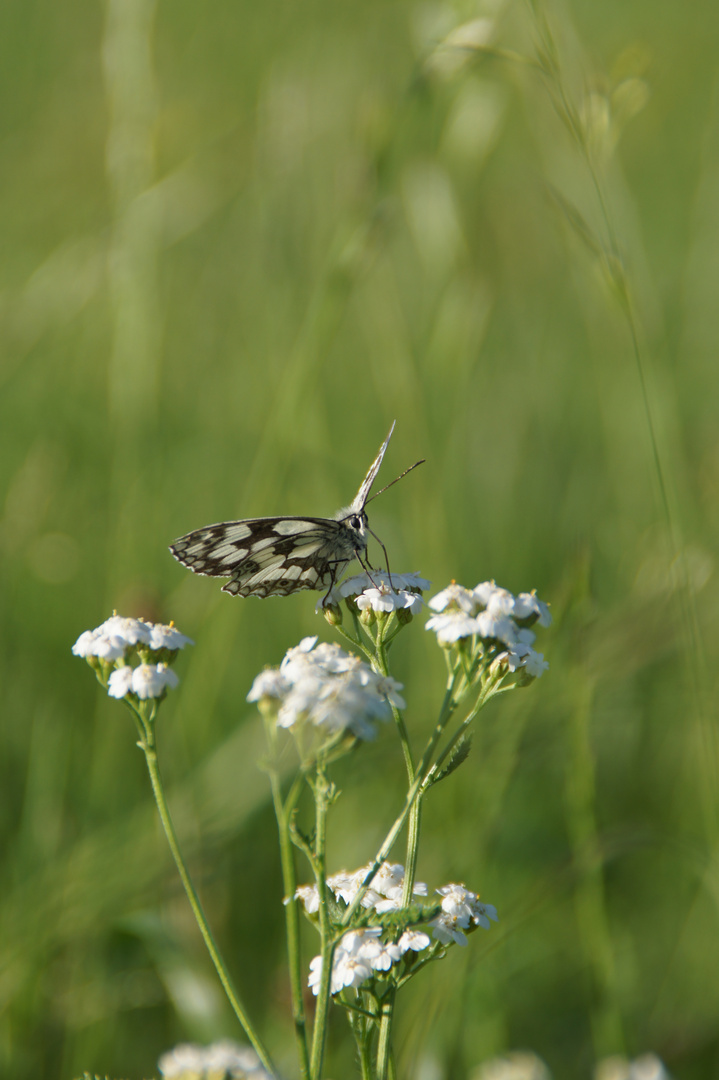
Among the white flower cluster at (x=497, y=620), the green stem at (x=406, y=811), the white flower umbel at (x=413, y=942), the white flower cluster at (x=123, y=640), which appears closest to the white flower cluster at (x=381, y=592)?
the white flower cluster at (x=497, y=620)

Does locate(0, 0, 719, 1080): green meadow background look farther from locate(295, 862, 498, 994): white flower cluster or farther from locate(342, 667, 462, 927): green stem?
locate(342, 667, 462, 927): green stem

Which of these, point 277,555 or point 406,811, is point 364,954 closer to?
point 406,811

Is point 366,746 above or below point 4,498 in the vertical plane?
below

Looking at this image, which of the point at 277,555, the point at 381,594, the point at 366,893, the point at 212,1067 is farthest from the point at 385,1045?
the point at 277,555

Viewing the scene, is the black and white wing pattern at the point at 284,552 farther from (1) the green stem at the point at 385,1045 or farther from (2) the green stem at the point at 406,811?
(1) the green stem at the point at 385,1045

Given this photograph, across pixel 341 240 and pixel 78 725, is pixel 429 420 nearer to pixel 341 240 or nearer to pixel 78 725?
pixel 341 240

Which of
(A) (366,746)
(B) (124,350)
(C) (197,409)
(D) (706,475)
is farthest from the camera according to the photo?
(C) (197,409)

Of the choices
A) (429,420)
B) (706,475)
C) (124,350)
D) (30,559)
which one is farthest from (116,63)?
(706,475)
